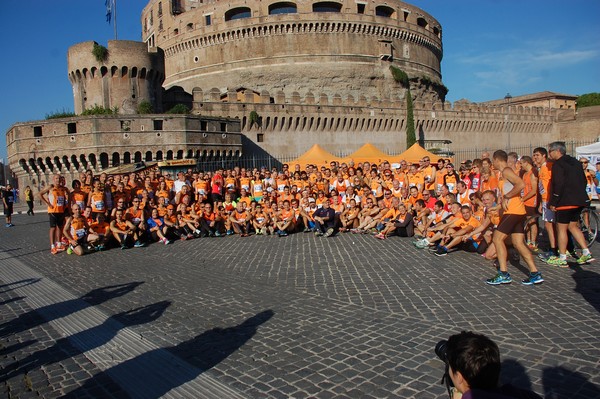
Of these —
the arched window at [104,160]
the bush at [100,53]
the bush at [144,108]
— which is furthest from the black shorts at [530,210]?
the bush at [100,53]

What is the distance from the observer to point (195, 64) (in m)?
45.3

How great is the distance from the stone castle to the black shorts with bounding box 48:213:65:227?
15.4 metres

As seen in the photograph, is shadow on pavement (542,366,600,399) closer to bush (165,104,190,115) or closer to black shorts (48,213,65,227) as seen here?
black shorts (48,213,65,227)

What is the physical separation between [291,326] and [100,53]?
29.0m

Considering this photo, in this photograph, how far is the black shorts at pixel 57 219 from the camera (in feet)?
31.5

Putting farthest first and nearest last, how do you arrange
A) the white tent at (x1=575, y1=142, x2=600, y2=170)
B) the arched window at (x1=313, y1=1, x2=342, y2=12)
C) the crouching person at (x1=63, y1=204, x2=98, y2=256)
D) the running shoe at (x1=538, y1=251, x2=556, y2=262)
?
the arched window at (x1=313, y1=1, x2=342, y2=12)
the white tent at (x1=575, y1=142, x2=600, y2=170)
the crouching person at (x1=63, y1=204, x2=98, y2=256)
the running shoe at (x1=538, y1=251, x2=556, y2=262)

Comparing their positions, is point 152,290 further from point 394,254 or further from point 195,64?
point 195,64

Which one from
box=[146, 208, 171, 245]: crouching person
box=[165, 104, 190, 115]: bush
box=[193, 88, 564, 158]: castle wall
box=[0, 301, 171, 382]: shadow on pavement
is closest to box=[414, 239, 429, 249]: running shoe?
box=[0, 301, 171, 382]: shadow on pavement

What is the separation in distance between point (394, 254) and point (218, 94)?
24.5m

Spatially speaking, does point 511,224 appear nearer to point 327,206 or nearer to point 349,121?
point 327,206

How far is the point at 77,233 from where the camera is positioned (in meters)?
9.43

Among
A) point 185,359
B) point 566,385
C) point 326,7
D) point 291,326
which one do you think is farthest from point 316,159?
point 326,7

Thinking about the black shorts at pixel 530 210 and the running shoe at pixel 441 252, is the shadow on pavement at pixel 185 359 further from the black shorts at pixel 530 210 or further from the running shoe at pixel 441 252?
the black shorts at pixel 530 210

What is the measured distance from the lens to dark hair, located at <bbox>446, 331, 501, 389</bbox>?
6.07 ft
